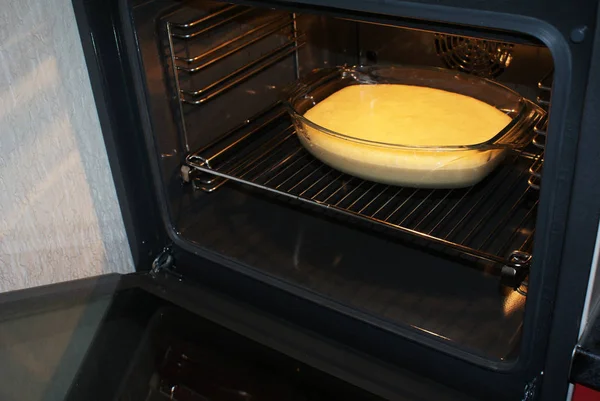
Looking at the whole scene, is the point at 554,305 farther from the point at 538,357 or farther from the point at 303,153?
the point at 303,153

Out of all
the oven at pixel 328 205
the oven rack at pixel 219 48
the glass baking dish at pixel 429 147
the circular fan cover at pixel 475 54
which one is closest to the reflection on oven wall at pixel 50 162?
the oven at pixel 328 205

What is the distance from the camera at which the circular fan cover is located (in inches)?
42.6

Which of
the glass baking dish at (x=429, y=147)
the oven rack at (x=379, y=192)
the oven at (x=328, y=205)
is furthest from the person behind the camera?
the oven rack at (x=379, y=192)

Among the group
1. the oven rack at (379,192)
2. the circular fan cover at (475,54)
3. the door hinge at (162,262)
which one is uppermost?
the circular fan cover at (475,54)

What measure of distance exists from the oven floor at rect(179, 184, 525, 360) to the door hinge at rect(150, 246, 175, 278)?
5cm

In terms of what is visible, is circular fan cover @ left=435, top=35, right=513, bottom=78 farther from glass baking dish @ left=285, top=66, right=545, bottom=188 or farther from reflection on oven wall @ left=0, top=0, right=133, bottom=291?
reflection on oven wall @ left=0, top=0, right=133, bottom=291

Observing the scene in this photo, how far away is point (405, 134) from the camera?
1017mm

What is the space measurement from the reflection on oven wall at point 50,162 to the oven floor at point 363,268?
0.16 m

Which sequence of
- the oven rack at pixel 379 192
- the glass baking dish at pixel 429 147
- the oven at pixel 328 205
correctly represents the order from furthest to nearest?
1. the oven rack at pixel 379 192
2. the glass baking dish at pixel 429 147
3. the oven at pixel 328 205

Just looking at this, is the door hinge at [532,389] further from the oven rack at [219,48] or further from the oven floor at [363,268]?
the oven rack at [219,48]

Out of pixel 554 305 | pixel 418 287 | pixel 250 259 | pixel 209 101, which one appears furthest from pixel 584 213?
pixel 209 101

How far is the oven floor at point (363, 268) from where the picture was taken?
0.93m

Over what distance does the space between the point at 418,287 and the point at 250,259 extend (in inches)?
10.4

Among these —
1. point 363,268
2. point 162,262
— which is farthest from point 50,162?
point 363,268
